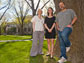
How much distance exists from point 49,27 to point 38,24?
586 millimetres

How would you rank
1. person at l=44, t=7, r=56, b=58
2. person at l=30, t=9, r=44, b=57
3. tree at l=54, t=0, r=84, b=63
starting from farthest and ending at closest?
person at l=30, t=9, r=44, b=57 → person at l=44, t=7, r=56, b=58 → tree at l=54, t=0, r=84, b=63

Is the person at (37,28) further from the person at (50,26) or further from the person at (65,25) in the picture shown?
the person at (65,25)

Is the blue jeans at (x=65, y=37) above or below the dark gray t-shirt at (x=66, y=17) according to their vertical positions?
below

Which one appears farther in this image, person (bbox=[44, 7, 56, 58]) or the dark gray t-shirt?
person (bbox=[44, 7, 56, 58])

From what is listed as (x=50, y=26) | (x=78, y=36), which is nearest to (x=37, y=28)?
(x=50, y=26)

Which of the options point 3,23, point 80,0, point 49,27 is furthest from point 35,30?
point 3,23

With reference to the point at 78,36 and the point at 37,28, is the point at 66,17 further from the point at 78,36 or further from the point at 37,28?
the point at 37,28

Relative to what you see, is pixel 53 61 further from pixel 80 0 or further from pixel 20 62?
pixel 80 0

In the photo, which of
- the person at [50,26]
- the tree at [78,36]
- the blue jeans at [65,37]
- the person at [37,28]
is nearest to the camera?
the blue jeans at [65,37]

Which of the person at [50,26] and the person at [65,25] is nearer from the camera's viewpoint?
the person at [65,25]

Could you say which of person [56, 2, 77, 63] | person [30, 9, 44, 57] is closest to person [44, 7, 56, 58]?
person [30, 9, 44, 57]

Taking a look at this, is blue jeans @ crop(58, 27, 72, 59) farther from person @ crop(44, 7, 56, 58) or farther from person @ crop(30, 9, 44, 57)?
person @ crop(30, 9, 44, 57)

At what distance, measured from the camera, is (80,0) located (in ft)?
16.9

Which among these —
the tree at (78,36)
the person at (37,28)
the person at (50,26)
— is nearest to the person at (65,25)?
the tree at (78,36)
